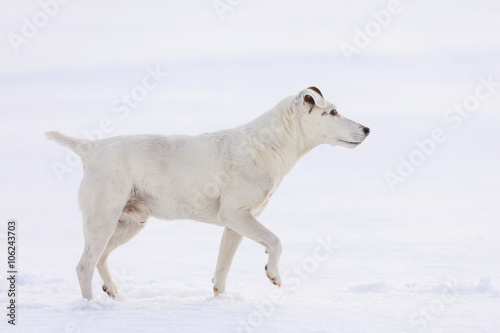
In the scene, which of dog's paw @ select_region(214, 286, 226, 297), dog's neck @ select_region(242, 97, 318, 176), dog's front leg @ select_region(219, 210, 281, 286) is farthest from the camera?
dog's paw @ select_region(214, 286, 226, 297)

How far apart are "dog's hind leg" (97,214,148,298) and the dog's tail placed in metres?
0.93

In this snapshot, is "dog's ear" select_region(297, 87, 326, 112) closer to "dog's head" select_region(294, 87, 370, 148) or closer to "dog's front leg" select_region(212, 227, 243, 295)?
"dog's head" select_region(294, 87, 370, 148)

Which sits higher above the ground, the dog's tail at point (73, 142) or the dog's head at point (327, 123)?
Result: the dog's head at point (327, 123)

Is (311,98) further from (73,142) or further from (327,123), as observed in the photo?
(73,142)

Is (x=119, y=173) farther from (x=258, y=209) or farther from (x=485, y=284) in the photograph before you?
(x=485, y=284)

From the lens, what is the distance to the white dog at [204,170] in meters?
8.48

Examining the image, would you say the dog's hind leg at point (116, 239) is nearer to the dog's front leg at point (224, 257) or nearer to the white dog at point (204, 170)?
the white dog at point (204, 170)

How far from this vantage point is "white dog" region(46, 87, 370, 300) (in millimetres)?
8477

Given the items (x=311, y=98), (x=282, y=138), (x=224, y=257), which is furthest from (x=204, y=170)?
(x=311, y=98)

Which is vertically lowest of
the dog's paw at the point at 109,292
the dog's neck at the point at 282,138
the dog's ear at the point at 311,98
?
the dog's paw at the point at 109,292

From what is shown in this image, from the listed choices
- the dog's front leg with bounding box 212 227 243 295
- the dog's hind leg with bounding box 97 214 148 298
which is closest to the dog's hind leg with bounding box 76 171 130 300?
the dog's hind leg with bounding box 97 214 148 298

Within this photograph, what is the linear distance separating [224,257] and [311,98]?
7.19ft

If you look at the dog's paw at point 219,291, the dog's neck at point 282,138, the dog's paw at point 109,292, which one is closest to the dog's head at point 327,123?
the dog's neck at point 282,138

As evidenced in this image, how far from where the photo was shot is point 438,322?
7.54 m
